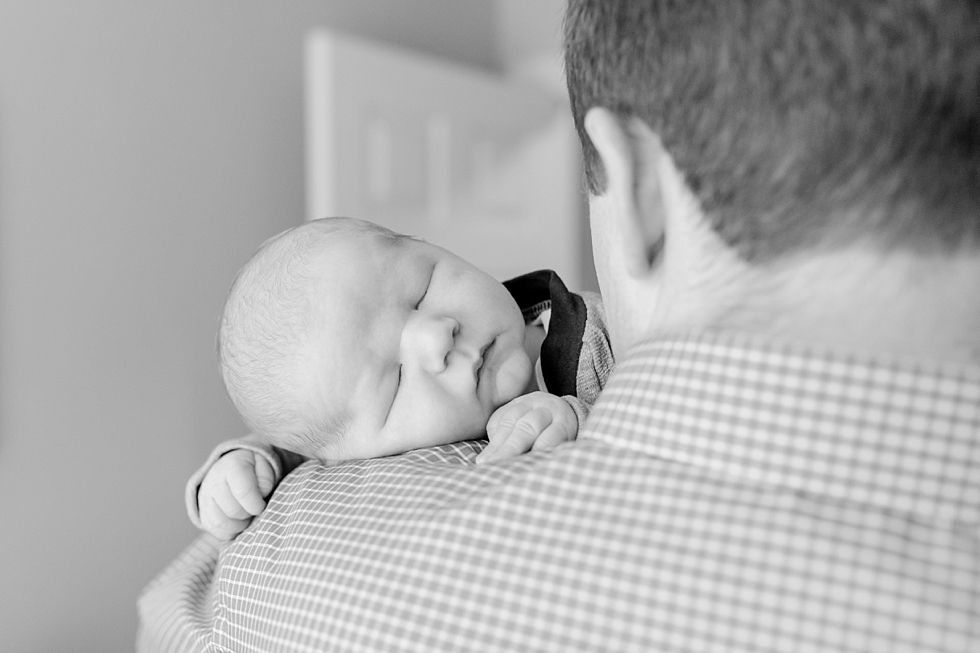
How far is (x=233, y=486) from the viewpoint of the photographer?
3.23ft

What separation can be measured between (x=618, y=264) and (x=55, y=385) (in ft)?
6.20

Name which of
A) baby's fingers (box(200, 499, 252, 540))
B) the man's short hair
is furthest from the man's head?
baby's fingers (box(200, 499, 252, 540))

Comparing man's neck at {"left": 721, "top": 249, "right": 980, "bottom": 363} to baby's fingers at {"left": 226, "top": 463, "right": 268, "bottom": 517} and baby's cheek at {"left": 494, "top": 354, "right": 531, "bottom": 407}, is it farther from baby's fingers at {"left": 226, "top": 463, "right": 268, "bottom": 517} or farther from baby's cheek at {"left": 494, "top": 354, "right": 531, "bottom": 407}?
baby's fingers at {"left": 226, "top": 463, "right": 268, "bottom": 517}

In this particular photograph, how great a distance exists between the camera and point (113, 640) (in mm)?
2320

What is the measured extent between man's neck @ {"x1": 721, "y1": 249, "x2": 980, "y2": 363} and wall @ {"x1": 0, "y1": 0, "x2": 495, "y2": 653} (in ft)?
6.65

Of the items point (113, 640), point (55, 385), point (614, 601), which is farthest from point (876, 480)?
point (113, 640)

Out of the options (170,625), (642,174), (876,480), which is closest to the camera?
(876,480)

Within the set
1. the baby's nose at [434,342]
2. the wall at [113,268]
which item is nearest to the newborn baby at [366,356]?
the baby's nose at [434,342]

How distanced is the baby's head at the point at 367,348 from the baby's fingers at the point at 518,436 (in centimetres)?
16

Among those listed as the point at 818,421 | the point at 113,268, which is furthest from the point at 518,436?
the point at 113,268

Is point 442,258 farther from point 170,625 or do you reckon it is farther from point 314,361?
point 170,625

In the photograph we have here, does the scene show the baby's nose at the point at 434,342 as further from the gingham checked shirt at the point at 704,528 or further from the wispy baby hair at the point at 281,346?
the gingham checked shirt at the point at 704,528

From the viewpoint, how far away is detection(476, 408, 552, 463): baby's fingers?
2.54ft

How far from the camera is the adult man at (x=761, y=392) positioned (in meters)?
0.49
